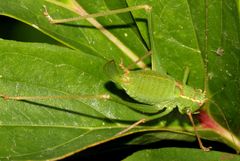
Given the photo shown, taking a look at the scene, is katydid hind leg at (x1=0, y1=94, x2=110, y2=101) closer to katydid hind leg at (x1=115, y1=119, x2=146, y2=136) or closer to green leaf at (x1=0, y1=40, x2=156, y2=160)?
green leaf at (x1=0, y1=40, x2=156, y2=160)

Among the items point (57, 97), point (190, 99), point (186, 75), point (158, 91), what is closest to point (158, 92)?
point (158, 91)

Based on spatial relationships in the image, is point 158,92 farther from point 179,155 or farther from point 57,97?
point 57,97

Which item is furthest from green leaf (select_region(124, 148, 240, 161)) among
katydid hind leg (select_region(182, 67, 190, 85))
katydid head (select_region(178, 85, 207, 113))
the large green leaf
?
katydid hind leg (select_region(182, 67, 190, 85))

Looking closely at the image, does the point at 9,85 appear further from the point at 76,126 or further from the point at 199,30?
the point at 199,30

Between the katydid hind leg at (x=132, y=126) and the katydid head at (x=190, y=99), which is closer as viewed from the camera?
the katydid hind leg at (x=132, y=126)

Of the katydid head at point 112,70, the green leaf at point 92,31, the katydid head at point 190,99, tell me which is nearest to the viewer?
the katydid head at point 112,70

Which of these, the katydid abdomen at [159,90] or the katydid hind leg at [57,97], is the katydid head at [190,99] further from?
the katydid hind leg at [57,97]

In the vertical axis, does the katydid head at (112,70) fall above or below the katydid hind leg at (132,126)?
above

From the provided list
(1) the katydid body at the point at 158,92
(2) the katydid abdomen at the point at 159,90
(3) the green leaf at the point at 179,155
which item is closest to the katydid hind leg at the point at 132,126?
(1) the katydid body at the point at 158,92
